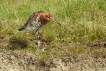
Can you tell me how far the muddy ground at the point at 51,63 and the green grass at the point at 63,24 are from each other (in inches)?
5.4

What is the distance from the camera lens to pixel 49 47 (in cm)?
470

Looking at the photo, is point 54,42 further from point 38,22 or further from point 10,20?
point 10,20

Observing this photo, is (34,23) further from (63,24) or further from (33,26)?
(63,24)

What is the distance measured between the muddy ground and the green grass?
14 cm

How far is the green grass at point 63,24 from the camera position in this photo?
15.9 ft

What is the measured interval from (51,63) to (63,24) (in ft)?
3.19

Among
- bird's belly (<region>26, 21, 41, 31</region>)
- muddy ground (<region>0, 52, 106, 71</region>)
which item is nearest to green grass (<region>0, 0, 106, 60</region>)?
muddy ground (<region>0, 52, 106, 71</region>)

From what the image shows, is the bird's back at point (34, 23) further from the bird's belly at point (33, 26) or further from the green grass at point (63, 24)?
the green grass at point (63, 24)

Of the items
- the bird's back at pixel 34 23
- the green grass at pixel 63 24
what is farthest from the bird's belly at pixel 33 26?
the green grass at pixel 63 24

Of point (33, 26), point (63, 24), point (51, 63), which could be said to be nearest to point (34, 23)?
point (33, 26)

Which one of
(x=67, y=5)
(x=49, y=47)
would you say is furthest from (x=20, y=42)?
(x=67, y=5)

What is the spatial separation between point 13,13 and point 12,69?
1.47 metres

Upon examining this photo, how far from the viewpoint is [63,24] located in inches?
201

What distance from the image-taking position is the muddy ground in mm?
4285
